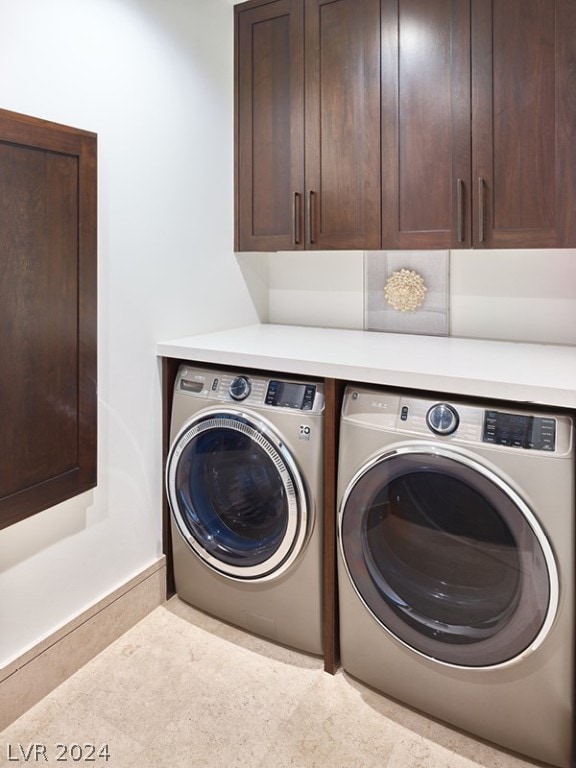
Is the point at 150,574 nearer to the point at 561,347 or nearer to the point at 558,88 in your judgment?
the point at 561,347

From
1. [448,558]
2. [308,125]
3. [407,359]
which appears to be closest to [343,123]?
[308,125]

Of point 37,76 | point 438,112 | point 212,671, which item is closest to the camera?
point 37,76

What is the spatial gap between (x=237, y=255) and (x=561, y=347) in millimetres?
1435

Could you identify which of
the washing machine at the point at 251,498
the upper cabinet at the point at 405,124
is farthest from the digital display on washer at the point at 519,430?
the upper cabinet at the point at 405,124

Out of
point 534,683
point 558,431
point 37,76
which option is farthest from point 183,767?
point 37,76

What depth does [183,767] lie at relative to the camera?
144cm

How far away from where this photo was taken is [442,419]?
1.49m

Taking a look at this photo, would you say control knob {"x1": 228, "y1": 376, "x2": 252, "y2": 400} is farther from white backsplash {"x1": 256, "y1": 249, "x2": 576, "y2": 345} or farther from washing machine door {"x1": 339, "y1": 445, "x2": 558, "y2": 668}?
white backsplash {"x1": 256, "y1": 249, "x2": 576, "y2": 345}

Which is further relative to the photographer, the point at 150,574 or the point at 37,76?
the point at 150,574

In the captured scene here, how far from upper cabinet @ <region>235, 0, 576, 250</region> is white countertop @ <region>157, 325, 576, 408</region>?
381 mm

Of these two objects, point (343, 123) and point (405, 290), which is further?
point (405, 290)

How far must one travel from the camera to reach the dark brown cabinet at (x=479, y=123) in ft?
5.67

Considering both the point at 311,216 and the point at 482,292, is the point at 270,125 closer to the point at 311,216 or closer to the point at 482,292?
the point at 311,216

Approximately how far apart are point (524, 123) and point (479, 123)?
148mm
